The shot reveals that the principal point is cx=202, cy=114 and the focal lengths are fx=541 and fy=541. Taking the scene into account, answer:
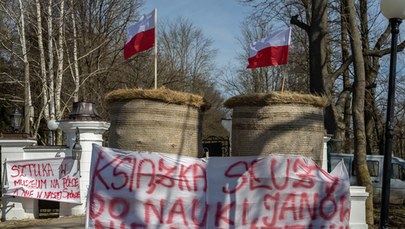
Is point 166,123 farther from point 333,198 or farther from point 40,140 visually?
point 40,140

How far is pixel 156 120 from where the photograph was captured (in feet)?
19.1

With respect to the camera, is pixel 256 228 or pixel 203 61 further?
pixel 203 61

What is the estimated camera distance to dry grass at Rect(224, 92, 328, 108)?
18.7 feet

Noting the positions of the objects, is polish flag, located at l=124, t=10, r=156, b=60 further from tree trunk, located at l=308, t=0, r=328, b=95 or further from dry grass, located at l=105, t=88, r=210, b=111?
tree trunk, located at l=308, t=0, r=328, b=95

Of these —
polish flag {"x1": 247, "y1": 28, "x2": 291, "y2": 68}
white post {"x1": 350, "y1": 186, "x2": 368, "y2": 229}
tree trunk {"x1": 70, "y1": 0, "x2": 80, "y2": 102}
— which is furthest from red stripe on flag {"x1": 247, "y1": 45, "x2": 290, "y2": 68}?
tree trunk {"x1": 70, "y1": 0, "x2": 80, "y2": 102}

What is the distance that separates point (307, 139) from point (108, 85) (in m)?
25.1

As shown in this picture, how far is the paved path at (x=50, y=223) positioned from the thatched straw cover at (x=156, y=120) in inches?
238

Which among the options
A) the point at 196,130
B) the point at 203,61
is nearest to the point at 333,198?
the point at 196,130

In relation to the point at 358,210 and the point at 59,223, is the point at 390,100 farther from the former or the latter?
the point at 59,223

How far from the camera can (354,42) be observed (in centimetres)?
1199

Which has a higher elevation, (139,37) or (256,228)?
(139,37)

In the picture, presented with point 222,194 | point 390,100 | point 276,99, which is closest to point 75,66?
point 390,100

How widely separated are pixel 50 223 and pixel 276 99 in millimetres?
8370

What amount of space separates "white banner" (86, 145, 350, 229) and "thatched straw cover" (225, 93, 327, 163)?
13cm
